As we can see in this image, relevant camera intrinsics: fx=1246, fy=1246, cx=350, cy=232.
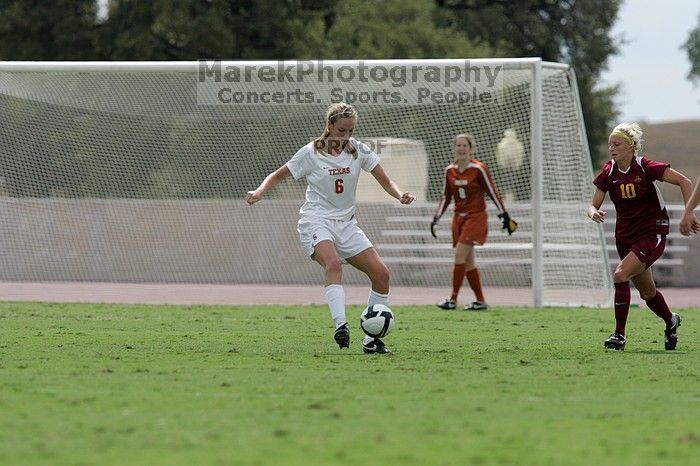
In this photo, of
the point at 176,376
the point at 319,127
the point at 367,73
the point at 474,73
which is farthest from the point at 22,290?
the point at 176,376

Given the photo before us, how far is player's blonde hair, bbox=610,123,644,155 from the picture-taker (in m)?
9.60

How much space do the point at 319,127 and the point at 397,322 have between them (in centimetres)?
649

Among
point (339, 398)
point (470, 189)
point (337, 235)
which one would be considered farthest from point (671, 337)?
point (470, 189)

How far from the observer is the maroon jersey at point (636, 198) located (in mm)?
9617

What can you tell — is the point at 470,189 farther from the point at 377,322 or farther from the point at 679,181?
the point at 377,322

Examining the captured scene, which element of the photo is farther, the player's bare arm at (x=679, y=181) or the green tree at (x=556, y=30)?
the green tree at (x=556, y=30)

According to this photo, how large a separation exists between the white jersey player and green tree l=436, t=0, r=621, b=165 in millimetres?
31784

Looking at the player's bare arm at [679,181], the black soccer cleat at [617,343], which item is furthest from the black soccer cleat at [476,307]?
the player's bare arm at [679,181]

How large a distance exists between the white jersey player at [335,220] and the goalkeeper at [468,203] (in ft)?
18.3

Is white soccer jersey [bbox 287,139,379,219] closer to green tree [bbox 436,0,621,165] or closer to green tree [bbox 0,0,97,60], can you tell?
green tree [bbox 0,0,97,60]

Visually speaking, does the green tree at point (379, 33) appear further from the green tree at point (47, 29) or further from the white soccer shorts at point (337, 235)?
the white soccer shorts at point (337, 235)

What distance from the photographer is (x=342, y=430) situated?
585cm

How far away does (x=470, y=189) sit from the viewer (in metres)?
15.2

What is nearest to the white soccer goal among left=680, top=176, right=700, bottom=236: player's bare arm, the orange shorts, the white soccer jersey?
the orange shorts
